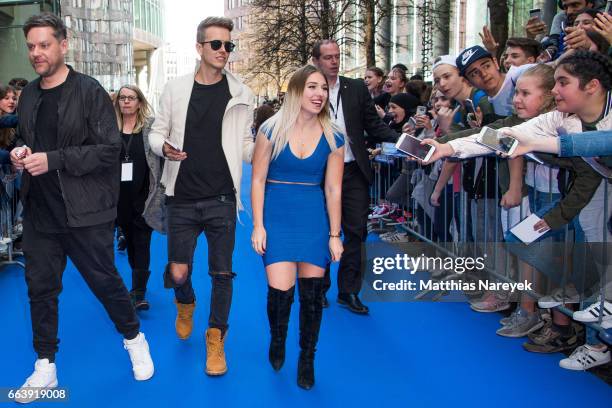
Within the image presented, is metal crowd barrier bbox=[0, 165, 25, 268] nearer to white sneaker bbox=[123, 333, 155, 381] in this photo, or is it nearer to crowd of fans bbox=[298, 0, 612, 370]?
white sneaker bbox=[123, 333, 155, 381]

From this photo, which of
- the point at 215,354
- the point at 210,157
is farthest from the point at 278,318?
the point at 210,157

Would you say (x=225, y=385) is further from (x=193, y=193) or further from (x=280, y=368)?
(x=193, y=193)

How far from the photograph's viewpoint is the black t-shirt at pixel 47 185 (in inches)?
151

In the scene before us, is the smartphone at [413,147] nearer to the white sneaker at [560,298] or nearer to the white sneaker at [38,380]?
the white sneaker at [560,298]

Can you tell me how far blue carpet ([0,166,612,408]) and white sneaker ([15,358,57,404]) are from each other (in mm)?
139

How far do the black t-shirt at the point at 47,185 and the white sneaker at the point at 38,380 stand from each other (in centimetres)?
83

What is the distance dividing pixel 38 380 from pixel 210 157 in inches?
68.1

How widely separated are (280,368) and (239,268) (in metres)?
3.43

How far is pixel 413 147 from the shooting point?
3838 mm

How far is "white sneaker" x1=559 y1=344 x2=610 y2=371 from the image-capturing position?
171 inches

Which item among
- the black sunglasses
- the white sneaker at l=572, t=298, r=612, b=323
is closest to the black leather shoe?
the white sneaker at l=572, t=298, r=612, b=323

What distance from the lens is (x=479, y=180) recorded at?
5.65 meters

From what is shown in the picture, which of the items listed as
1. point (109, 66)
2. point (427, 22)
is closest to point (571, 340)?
point (427, 22)

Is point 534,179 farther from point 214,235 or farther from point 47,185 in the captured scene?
point 47,185
